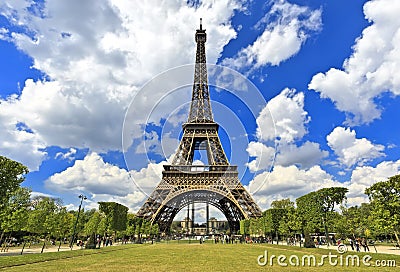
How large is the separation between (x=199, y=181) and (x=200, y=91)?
20866mm

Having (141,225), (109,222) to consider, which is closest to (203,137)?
(141,225)

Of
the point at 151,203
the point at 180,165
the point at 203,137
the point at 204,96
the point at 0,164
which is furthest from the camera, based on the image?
the point at 204,96

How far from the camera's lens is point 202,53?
65250 mm

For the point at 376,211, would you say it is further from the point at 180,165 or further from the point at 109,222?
the point at 180,165

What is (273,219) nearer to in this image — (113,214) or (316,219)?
(316,219)

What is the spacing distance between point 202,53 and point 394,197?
52914 mm

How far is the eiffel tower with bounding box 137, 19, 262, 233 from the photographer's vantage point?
47.0m

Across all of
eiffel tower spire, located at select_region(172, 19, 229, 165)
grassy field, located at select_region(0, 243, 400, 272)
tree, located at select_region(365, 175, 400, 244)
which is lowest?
grassy field, located at select_region(0, 243, 400, 272)

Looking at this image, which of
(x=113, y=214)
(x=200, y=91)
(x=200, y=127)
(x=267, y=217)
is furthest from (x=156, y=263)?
(x=200, y=91)

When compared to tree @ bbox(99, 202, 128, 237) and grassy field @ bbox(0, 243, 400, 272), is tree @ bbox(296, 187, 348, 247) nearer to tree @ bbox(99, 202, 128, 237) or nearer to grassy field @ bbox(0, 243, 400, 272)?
grassy field @ bbox(0, 243, 400, 272)

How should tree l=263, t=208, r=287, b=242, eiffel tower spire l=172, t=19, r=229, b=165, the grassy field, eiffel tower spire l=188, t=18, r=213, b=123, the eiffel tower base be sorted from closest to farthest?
the grassy field, tree l=263, t=208, r=287, b=242, the eiffel tower base, eiffel tower spire l=172, t=19, r=229, b=165, eiffel tower spire l=188, t=18, r=213, b=123

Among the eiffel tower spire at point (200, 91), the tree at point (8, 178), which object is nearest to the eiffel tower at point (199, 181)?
the eiffel tower spire at point (200, 91)

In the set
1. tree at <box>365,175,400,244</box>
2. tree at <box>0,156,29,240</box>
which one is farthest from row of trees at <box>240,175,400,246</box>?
tree at <box>0,156,29,240</box>

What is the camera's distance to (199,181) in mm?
49656
